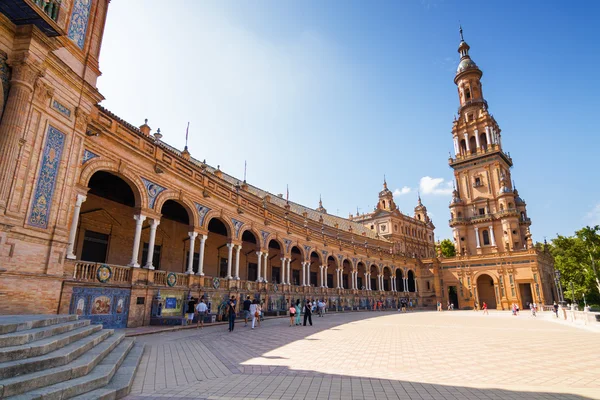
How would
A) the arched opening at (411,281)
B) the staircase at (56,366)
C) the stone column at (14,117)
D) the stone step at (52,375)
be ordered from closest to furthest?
the stone step at (52,375) → the staircase at (56,366) → the stone column at (14,117) → the arched opening at (411,281)

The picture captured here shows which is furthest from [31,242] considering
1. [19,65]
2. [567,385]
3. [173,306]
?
[567,385]

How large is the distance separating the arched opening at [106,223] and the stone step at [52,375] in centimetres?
1169

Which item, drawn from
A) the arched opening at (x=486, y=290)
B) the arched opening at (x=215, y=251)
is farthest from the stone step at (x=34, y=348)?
the arched opening at (x=486, y=290)

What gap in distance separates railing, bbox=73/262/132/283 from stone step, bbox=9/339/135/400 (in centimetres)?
606

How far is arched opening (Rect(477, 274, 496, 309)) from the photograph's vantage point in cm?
4988

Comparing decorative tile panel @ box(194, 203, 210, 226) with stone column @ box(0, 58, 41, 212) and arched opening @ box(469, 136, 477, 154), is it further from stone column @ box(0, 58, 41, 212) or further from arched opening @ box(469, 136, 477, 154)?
arched opening @ box(469, 136, 477, 154)

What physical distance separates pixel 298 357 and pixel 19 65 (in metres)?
11.5

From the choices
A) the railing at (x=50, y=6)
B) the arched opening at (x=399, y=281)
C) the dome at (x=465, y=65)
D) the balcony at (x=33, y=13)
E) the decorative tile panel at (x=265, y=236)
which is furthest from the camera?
the dome at (x=465, y=65)

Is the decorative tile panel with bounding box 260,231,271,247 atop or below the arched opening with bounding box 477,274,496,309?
atop

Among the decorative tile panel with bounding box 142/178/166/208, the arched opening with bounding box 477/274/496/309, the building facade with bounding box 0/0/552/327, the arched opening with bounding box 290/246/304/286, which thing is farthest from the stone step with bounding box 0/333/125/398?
the arched opening with bounding box 477/274/496/309

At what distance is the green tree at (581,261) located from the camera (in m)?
41.1

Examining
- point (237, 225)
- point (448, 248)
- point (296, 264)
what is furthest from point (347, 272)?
point (448, 248)

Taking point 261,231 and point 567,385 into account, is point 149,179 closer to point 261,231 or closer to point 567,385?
point 261,231

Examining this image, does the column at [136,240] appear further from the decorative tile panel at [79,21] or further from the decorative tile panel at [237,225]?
the decorative tile panel at [237,225]
